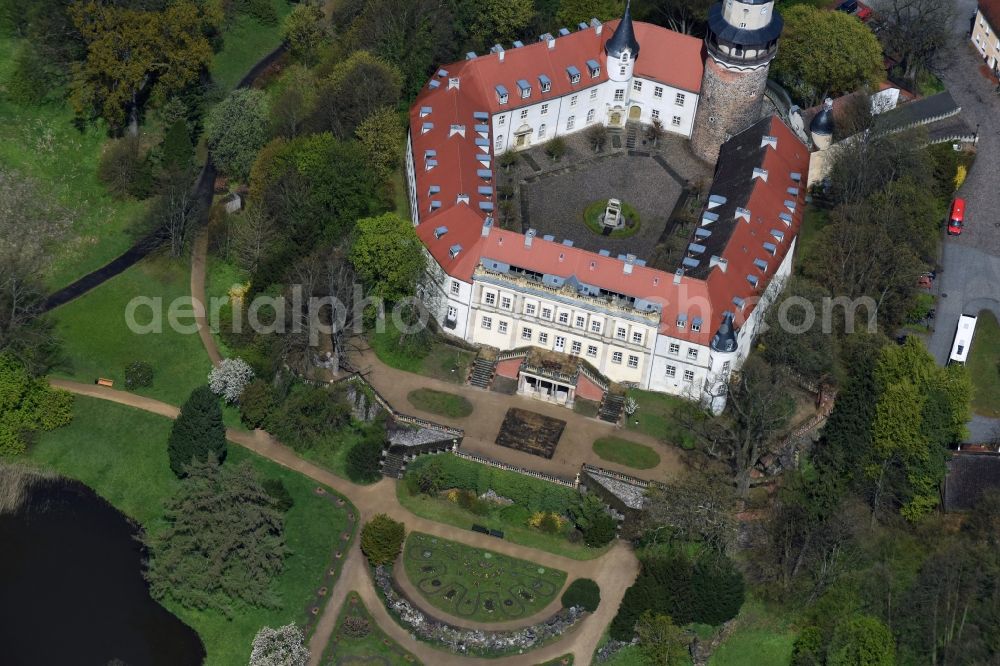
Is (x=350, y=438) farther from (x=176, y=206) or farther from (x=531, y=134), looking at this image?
(x=531, y=134)

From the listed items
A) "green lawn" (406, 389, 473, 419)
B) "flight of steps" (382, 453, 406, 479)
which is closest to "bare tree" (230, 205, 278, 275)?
"green lawn" (406, 389, 473, 419)

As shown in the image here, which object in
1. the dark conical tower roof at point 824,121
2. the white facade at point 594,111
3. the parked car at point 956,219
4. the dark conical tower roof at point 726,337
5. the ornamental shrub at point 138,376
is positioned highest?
the dark conical tower roof at point 824,121

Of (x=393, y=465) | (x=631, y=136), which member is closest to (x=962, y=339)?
(x=631, y=136)

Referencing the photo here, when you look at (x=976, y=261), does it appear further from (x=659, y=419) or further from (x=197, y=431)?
(x=197, y=431)

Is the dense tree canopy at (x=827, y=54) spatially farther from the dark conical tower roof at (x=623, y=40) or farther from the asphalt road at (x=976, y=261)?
the dark conical tower roof at (x=623, y=40)

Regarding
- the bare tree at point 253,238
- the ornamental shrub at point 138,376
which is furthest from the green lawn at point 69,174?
the ornamental shrub at point 138,376

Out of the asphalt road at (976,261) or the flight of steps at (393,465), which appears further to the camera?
the asphalt road at (976,261)

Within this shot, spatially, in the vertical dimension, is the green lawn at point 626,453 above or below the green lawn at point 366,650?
above
